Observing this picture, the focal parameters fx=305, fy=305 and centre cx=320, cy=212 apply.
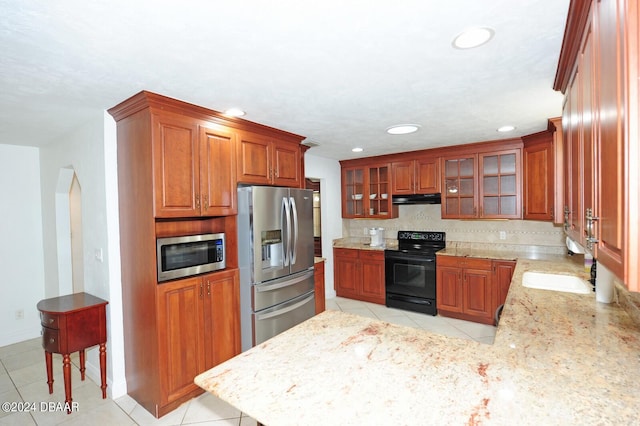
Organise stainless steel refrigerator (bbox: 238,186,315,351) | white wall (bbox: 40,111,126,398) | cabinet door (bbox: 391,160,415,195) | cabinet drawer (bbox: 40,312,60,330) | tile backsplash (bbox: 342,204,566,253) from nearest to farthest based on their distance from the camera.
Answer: cabinet drawer (bbox: 40,312,60,330) → white wall (bbox: 40,111,126,398) → stainless steel refrigerator (bbox: 238,186,315,351) → tile backsplash (bbox: 342,204,566,253) → cabinet door (bbox: 391,160,415,195)

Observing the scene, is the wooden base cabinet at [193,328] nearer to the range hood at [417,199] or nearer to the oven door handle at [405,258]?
the oven door handle at [405,258]

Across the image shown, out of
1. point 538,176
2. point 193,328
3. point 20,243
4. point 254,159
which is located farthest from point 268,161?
point 20,243

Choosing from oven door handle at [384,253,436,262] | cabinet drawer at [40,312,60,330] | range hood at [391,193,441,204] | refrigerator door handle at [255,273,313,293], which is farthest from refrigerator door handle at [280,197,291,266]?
range hood at [391,193,441,204]

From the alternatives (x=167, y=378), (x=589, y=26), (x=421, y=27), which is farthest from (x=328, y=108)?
(x=167, y=378)

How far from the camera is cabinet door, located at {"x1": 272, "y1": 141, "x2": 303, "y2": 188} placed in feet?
10.4

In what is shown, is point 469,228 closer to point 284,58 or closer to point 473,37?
point 473,37

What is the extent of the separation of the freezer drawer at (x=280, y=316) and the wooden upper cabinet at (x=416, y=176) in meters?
2.22

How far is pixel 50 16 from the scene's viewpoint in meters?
1.26

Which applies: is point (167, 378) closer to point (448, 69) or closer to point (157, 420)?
point (157, 420)

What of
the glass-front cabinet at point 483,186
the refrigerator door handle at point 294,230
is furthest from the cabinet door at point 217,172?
the glass-front cabinet at point 483,186

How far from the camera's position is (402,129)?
316 centimetres

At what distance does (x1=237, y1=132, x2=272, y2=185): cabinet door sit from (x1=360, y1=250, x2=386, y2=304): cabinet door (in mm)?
2302

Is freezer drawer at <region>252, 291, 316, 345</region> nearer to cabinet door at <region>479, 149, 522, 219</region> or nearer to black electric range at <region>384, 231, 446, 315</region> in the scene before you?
black electric range at <region>384, 231, 446, 315</region>

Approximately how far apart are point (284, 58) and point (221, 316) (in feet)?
6.87
